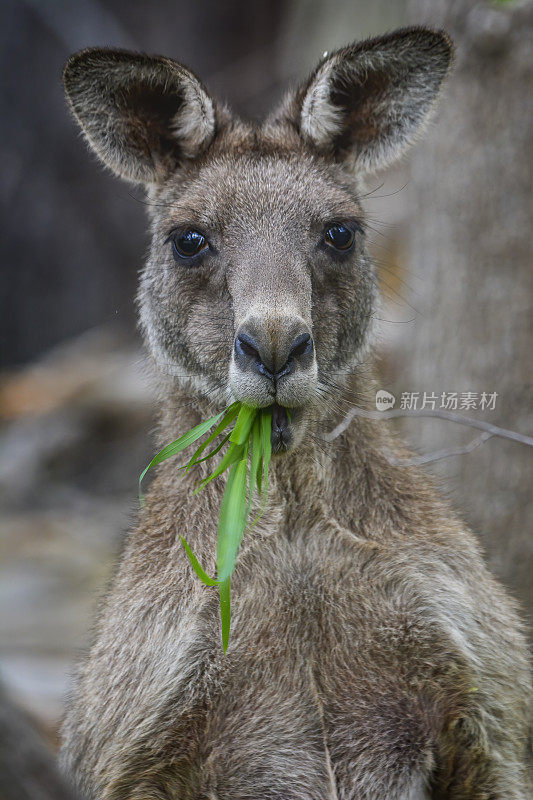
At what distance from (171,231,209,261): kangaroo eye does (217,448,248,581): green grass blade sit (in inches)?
40.5

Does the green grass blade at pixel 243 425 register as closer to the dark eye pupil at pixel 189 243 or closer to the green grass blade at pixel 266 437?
the green grass blade at pixel 266 437

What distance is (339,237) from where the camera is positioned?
172 inches

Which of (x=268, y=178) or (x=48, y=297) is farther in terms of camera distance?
(x=48, y=297)

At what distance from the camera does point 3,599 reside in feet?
30.5

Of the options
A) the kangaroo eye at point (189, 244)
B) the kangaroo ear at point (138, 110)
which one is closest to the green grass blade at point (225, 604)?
the kangaroo eye at point (189, 244)

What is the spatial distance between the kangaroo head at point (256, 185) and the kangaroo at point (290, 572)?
1 cm

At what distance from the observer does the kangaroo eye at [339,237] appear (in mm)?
4332

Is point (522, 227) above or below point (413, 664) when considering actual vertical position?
above

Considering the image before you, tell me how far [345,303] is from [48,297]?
12.1 metres

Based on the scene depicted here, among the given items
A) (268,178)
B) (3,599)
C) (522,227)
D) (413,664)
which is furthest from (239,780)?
(3,599)

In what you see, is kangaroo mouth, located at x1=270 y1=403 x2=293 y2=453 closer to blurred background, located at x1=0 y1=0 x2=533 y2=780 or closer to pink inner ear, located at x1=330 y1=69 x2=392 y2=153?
blurred background, located at x1=0 y1=0 x2=533 y2=780

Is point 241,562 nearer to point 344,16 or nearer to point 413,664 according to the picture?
point 413,664

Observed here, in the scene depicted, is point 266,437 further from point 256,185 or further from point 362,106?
point 362,106

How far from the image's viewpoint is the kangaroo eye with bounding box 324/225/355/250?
14.2 feet
